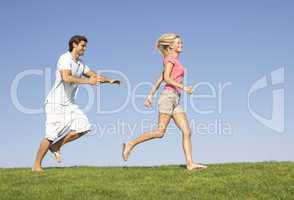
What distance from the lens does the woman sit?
10656 mm

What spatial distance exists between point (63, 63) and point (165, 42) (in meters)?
2.21

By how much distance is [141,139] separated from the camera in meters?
10.9

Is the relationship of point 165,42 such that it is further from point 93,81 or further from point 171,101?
point 93,81

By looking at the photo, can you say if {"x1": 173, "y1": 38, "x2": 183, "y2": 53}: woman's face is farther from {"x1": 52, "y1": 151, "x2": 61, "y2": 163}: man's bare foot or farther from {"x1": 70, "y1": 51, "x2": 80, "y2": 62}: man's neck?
{"x1": 52, "y1": 151, "x2": 61, "y2": 163}: man's bare foot

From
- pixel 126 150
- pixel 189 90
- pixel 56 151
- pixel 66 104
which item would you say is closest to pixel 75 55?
pixel 66 104

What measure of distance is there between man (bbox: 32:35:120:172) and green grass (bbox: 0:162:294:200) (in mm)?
801

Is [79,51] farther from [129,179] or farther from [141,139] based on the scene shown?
[129,179]

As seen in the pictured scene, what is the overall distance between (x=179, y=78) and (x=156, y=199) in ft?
11.4

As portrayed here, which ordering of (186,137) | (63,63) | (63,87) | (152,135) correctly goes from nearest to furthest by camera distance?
(186,137), (152,135), (63,63), (63,87)

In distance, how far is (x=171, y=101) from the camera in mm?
10672

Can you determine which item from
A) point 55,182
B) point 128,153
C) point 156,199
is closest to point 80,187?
point 55,182

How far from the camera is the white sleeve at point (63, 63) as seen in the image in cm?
1110

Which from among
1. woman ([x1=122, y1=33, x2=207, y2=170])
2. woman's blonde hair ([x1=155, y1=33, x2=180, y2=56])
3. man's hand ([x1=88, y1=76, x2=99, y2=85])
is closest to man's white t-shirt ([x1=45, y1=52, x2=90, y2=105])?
man's hand ([x1=88, y1=76, x2=99, y2=85])

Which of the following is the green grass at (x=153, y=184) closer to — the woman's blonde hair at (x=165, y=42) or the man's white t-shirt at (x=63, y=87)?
the man's white t-shirt at (x=63, y=87)
